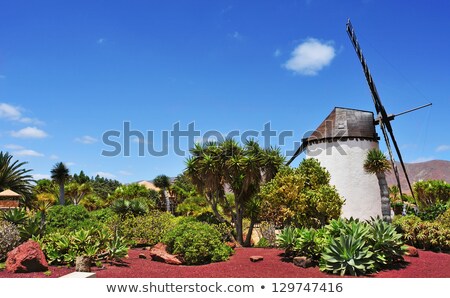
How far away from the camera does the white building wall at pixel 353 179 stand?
25.9 meters

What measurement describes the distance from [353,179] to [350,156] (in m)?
1.63

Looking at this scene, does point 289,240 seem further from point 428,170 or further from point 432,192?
point 428,170

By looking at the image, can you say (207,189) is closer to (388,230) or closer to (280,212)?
(280,212)

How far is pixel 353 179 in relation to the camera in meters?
26.0

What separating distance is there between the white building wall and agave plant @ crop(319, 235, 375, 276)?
583 inches

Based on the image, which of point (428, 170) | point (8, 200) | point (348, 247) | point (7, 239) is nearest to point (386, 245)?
point (348, 247)

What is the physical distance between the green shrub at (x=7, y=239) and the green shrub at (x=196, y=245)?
5227 mm

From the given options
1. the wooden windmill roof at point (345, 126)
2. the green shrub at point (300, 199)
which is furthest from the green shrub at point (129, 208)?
the wooden windmill roof at point (345, 126)

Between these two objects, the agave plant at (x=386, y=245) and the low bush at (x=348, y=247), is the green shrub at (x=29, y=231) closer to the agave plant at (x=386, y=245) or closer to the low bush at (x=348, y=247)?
the low bush at (x=348, y=247)

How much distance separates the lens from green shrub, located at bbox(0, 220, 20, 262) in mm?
12414

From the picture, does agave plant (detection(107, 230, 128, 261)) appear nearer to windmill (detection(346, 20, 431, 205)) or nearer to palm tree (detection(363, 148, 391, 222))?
palm tree (detection(363, 148, 391, 222))

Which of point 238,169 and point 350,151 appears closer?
point 238,169

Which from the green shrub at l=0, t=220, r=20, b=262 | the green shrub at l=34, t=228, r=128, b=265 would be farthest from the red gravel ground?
the green shrub at l=0, t=220, r=20, b=262
